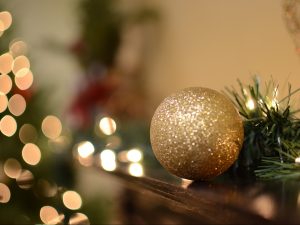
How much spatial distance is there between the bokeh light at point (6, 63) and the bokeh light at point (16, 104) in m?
0.07

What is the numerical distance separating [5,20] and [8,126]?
0.27 m

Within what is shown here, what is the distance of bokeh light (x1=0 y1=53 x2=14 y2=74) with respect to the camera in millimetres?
963

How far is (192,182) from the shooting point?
0.46 m

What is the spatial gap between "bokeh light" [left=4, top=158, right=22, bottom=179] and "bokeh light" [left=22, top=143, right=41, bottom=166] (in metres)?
0.02

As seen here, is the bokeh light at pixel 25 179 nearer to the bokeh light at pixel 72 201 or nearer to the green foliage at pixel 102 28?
the bokeh light at pixel 72 201

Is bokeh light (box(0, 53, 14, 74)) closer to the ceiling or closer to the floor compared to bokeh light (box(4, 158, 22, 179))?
closer to the ceiling

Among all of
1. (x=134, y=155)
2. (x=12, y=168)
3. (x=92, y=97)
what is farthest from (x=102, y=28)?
(x=134, y=155)

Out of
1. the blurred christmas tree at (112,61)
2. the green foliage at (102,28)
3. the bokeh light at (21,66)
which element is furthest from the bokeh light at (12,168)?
the green foliage at (102,28)

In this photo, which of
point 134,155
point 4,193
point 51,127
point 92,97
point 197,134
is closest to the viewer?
point 197,134

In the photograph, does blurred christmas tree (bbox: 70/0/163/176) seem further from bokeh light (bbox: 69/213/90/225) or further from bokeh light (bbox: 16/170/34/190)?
bokeh light (bbox: 69/213/90/225)

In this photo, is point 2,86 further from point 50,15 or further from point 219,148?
point 50,15

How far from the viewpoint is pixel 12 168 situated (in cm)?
99

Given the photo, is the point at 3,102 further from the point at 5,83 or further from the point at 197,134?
the point at 197,134

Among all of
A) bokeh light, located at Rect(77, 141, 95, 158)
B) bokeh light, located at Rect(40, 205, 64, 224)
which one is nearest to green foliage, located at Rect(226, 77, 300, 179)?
bokeh light, located at Rect(77, 141, 95, 158)
